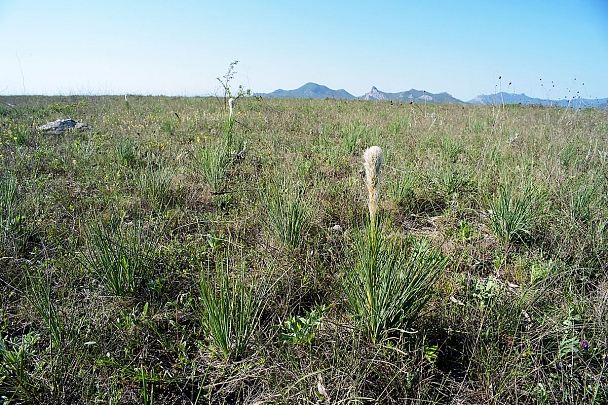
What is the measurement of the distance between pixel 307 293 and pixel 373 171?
1026 millimetres

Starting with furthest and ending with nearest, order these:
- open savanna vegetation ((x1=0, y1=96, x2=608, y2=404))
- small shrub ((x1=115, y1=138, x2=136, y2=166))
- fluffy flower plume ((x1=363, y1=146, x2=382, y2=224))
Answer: small shrub ((x1=115, y1=138, x2=136, y2=166)), fluffy flower plume ((x1=363, y1=146, x2=382, y2=224)), open savanna vegetation ((x1=0, y1=96, x2=608, y2=404))

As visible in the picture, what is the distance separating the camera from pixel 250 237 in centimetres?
287

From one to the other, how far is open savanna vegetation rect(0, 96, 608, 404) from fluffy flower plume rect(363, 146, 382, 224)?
11 mm

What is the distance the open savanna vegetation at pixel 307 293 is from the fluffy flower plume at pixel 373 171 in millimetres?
11

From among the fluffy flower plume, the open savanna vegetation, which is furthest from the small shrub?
the fluffy flower plume

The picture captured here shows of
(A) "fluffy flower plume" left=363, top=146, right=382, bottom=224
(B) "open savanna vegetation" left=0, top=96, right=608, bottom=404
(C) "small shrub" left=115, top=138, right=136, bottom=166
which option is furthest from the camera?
(C) "small shrub" left=115, top=138, right=136, bottom=166

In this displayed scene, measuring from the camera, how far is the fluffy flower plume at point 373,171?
1655 mm

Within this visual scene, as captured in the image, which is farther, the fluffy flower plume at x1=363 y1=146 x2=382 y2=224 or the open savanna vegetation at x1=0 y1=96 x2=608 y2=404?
the fluffy flower plume at x1=363 y1=146 x2=382 y2=224

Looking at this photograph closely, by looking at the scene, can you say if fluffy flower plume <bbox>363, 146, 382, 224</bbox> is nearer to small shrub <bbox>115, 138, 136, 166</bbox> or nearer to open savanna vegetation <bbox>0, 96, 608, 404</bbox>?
open savanna vegetation <bbox>0, 96, 608, 404</bbox>

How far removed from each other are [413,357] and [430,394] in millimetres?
173

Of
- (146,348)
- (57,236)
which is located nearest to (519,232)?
(146,348)

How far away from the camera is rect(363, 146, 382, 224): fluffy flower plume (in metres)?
1.66

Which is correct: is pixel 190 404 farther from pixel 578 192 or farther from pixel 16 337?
pixel 578 192

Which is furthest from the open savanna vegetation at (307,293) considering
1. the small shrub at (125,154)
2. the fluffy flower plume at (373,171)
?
the small shrub at (125,154)
